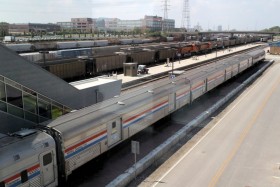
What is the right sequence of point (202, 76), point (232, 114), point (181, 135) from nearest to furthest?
point (181, 135) < point (232, 114) < point (202, 76)

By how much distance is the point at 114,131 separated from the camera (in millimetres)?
16703

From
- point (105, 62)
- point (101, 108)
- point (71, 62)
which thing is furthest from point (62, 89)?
point (105, 62)

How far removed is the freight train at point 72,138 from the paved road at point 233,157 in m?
3.28

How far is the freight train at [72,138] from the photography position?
443 inches

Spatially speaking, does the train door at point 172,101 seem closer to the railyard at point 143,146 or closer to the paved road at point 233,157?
the railyard at point 143,146

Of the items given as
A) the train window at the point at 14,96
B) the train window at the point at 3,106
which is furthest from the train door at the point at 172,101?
the train window at the point at 3,106

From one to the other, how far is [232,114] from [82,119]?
16.5 metres

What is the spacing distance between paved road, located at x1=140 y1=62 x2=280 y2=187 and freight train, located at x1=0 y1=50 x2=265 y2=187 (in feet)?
10.8

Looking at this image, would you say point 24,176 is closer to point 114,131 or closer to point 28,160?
point 28,160

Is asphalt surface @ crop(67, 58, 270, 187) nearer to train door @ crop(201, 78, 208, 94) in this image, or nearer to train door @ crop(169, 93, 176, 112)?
train door @ crop(169, 93, 176, 112)

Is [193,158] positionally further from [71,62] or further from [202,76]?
[71,62]

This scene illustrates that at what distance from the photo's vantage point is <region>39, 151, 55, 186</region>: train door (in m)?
12.1

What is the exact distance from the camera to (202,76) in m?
31.3

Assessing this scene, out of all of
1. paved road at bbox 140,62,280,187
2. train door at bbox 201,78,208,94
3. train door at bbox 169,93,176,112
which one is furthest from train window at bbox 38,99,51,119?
train door at bbox 201,78,208,94
